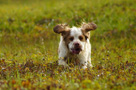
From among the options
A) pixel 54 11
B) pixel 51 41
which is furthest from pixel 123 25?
pixel 54 11

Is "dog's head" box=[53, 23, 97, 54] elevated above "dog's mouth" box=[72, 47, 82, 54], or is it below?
above

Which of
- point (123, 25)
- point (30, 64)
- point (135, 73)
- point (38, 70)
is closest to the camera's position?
point (135, 73)

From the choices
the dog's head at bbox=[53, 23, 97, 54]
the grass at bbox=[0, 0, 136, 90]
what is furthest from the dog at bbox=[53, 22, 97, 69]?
the grass at bbox=[0, 0, 136, 90]

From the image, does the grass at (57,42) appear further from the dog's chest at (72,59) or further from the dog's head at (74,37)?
the dog's head at (74,37)

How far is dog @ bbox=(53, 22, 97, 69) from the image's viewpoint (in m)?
6.29

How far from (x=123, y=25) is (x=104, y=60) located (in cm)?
581

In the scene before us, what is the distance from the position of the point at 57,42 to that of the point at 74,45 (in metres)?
4.51

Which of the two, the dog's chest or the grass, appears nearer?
the grass

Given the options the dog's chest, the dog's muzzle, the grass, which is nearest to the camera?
the grass

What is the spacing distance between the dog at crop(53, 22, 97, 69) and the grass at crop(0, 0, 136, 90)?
39cm

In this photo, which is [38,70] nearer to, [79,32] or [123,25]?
[79,32]

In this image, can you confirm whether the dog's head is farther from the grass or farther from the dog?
the grass

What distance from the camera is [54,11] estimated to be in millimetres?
15289

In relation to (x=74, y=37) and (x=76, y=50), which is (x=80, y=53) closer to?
(x=76, y=50)
